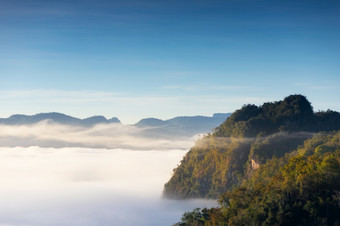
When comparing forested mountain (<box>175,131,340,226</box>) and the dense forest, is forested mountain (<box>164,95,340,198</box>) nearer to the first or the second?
the dense forest

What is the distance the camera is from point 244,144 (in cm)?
13125

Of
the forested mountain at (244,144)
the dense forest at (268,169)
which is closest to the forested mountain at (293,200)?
the dense forest at (268,169)

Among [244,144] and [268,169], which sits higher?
[244,144]

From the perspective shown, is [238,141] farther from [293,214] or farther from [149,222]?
[293,214]

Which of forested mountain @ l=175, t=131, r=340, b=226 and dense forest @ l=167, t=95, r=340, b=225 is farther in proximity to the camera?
dense forest @ l=167, t=95, r=340, b=225

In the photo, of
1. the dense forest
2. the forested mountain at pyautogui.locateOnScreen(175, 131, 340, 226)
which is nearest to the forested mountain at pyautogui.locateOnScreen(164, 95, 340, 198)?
the dense forest

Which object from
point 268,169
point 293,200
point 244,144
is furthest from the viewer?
point 244,144

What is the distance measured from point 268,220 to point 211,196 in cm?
8056

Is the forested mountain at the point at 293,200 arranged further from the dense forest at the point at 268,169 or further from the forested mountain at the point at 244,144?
the forested mountain at the point at 244,144

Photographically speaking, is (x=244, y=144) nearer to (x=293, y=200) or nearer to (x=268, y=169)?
(x=268, y=169)

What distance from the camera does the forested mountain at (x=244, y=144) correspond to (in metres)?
125

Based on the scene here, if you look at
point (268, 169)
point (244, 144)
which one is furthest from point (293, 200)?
point (244, 144)

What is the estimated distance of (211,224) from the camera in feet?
203

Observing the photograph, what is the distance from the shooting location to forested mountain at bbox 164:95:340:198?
125 metres
